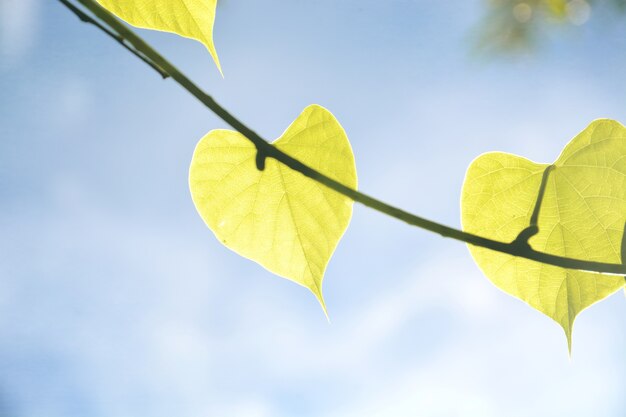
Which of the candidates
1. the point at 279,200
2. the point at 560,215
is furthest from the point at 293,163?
the point at 560,215

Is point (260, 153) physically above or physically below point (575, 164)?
below

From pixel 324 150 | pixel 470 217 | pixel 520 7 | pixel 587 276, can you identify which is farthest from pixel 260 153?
pixel 520 7

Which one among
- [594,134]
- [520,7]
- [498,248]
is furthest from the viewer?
[520,7]

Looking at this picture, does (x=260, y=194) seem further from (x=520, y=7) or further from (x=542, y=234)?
(x=520, y=7)

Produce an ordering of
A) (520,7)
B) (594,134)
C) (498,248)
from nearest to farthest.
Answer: (498,248) < (594,134) < (520,7)

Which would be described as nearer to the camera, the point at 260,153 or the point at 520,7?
the point at 260,153

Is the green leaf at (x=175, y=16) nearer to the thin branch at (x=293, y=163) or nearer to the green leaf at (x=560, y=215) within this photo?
the thin branch at (x=293, y=163)
